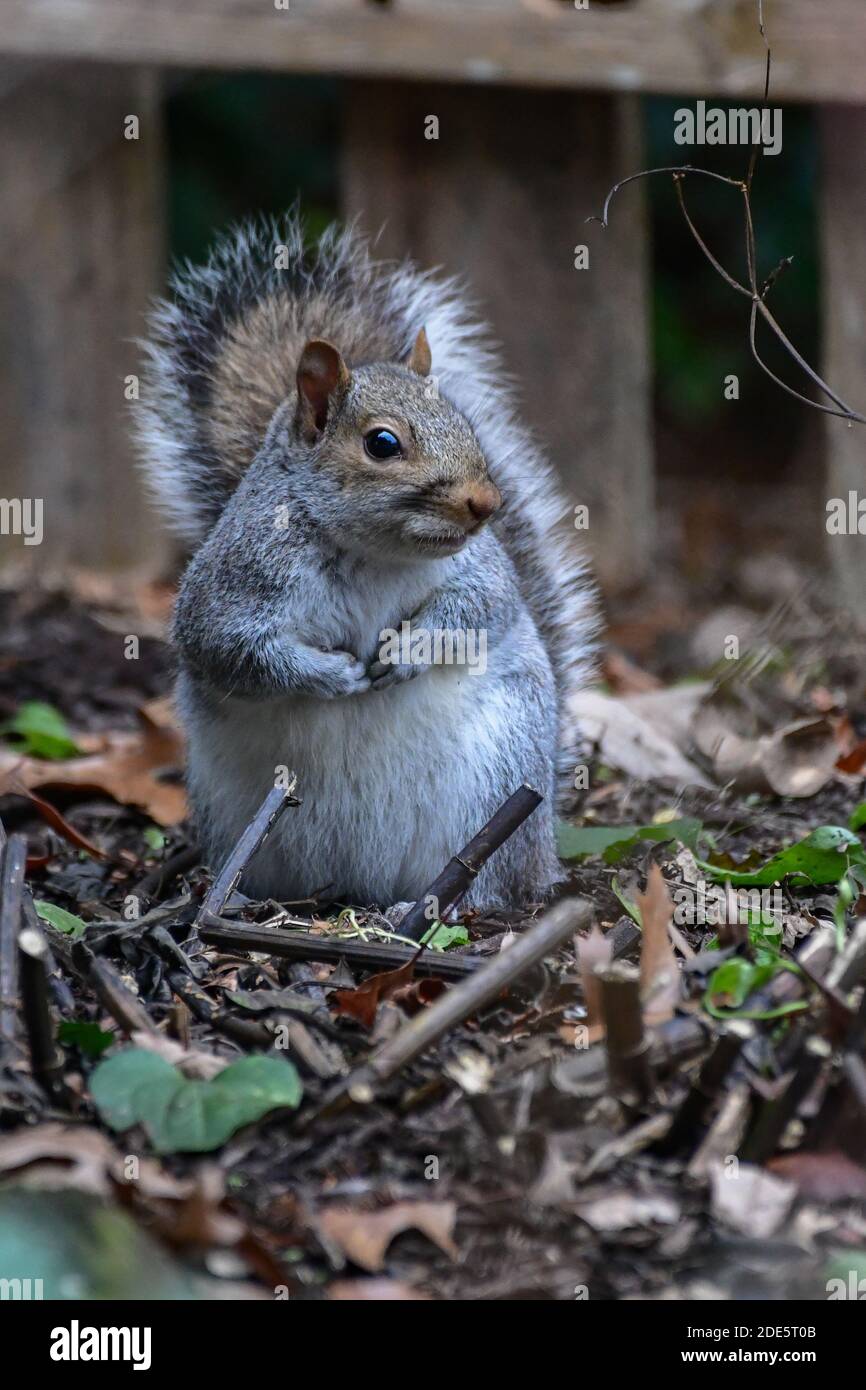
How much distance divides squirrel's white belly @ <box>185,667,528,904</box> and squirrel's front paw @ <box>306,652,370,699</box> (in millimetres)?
90

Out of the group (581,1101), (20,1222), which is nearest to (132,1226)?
(20,1222)

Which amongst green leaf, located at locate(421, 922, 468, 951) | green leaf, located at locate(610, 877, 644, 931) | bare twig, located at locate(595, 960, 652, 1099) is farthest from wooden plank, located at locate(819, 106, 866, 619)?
bare twig, located at locate(595, 960, 652, 1099)

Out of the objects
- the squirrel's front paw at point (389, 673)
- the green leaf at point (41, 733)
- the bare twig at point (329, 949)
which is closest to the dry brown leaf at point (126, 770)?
the green leaf at point (41, 733)

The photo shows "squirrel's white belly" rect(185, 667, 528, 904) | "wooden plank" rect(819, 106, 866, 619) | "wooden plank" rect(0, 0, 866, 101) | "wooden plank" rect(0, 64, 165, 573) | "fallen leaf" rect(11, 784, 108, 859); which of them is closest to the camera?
"squirrel's white belly" rect(185, 667, 528, 904)

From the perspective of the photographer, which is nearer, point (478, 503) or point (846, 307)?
point (478, 503)

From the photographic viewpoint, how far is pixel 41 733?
4609 mm

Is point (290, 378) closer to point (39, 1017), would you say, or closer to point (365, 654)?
point (365, 654)

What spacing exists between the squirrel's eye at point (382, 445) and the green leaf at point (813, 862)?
1023 millimetres

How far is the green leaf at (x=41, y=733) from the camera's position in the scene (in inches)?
181

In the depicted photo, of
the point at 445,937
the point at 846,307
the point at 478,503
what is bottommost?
the point at 445,937

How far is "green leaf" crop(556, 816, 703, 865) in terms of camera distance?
357cm

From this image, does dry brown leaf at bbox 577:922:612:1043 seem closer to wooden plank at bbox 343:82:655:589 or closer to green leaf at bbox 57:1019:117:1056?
green leaf at bbox 57:1019:117:1056

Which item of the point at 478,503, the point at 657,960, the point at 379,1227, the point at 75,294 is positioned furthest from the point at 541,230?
the point at 379,1227

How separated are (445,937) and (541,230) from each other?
413 cm
